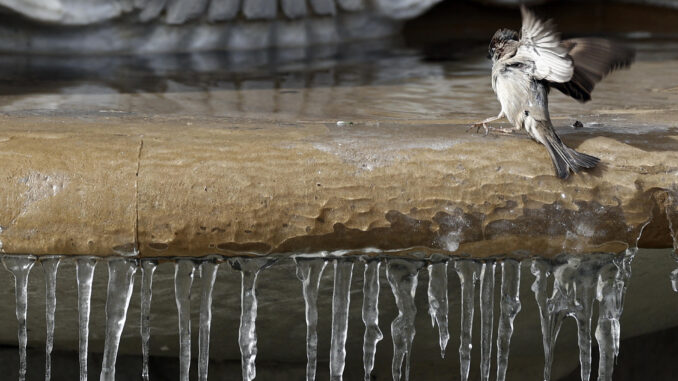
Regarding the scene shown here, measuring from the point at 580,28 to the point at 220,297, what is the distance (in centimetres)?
347

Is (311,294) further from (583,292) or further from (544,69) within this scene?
(544,69)

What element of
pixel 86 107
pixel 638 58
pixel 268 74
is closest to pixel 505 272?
pixel 86 107

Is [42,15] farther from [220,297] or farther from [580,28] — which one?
[580,28]

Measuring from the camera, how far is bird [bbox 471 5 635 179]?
66.2 inches

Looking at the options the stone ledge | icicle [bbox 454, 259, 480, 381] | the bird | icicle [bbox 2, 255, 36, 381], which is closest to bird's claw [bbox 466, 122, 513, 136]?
the bird

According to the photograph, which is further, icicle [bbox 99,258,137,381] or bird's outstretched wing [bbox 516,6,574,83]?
bird's outstretched wing [bbox 516,6,574,83]

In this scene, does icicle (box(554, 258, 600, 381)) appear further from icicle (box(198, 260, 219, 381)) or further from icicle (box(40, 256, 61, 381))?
icicle (box(40, 256, 61, 381))

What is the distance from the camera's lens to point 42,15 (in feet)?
10.9

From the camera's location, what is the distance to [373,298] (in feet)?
5.01

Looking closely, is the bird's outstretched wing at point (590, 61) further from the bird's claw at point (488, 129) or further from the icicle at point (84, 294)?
the icicle at point (84, 294)

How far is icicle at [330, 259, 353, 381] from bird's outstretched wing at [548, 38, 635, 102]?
22.8 inches

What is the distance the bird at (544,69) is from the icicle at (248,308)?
48 cm

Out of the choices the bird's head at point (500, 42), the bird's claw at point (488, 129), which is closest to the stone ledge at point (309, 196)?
the bird's claw at point (488, 129)

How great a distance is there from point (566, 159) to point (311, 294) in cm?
46
